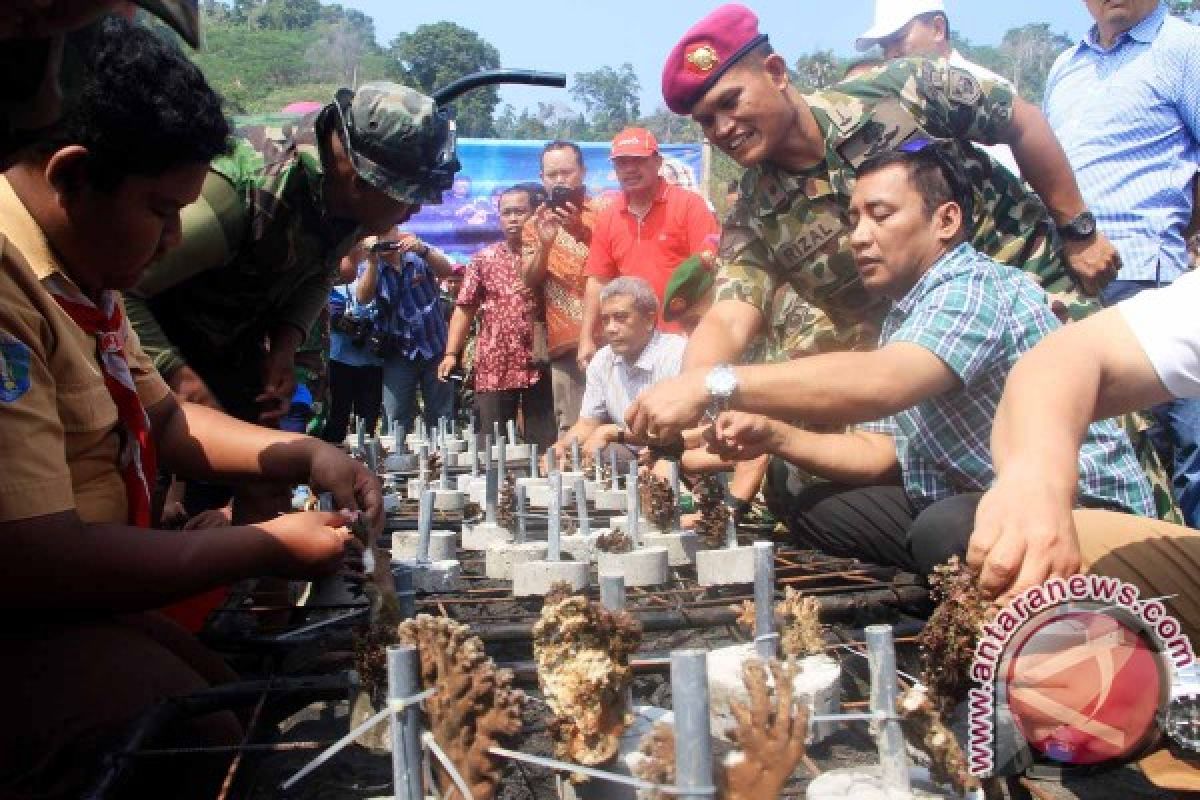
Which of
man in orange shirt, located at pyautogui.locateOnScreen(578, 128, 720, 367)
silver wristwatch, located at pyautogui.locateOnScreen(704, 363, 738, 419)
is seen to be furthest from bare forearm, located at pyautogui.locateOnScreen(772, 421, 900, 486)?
man in orange shirt, located at pyautogui.locateOnScreen(578, 128, 720, 367)

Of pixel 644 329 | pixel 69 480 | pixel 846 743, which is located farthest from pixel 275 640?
pixel 644 329

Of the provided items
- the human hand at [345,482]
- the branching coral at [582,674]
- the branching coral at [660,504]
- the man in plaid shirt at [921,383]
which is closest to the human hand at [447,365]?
the branching coral at [660,504]

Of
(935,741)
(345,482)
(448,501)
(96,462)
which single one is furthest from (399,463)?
(935,741)

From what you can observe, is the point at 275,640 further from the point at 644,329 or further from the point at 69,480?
the point at 644,329

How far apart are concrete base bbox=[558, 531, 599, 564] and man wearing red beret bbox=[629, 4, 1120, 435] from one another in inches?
28.6

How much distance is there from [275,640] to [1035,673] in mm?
1778

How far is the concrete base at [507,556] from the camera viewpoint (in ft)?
12.2

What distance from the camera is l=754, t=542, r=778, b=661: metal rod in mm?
2107

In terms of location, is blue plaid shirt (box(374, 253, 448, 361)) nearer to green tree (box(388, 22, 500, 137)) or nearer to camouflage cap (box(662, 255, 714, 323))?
camouflage cap (box(662, 255, 714, 323))

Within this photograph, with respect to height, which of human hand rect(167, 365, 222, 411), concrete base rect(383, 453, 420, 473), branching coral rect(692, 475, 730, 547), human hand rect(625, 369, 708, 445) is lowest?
branching coral rect(692, 475, 730, 547)

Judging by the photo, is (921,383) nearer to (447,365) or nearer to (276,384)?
(276,384)

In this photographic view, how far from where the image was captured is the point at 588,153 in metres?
13.9

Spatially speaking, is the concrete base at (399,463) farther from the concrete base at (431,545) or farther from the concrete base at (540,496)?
the concrete base at (431,545)

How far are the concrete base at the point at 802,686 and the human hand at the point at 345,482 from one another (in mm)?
840
